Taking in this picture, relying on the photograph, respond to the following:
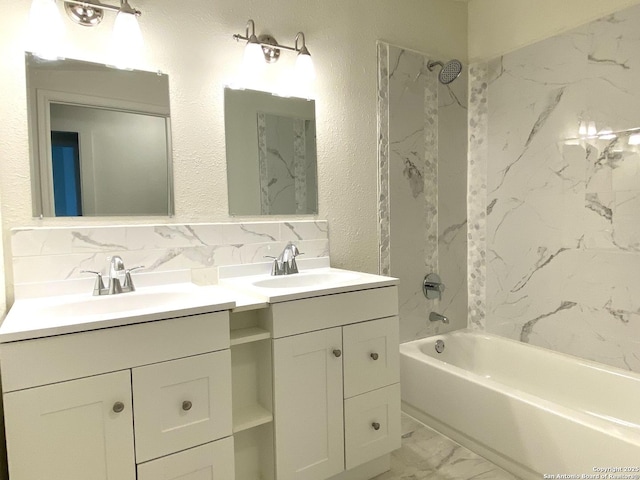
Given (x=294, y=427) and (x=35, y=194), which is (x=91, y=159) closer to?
(x=35, y=194)

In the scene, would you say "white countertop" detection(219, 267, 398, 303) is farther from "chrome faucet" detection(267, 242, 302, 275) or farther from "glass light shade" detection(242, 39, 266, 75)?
"glass light shade" detection(242, 39, 266, 75)

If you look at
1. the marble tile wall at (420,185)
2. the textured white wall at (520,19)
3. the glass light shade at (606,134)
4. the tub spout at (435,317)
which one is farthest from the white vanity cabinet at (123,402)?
the textured white wall at (520,19)

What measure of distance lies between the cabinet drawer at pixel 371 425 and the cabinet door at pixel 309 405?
1.7 inches

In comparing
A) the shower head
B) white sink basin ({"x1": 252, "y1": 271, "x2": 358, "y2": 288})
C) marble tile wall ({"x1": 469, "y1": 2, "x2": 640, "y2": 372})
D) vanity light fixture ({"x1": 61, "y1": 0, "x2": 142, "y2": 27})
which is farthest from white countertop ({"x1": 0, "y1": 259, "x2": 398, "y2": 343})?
the shower head

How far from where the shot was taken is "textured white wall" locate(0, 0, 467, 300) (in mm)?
1424

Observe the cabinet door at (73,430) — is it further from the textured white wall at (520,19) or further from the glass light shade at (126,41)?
the textured white wall at (520,19)

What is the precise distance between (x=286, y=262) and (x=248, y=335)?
21.5 inches

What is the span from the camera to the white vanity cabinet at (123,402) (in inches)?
40.5

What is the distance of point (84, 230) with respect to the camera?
1514 millimetres

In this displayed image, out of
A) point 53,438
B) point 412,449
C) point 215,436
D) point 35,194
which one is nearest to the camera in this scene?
point 53,438

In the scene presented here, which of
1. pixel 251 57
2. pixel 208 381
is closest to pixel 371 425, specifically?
pixel 208 381

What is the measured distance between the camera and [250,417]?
1.45 m

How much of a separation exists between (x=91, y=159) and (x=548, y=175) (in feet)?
7.36

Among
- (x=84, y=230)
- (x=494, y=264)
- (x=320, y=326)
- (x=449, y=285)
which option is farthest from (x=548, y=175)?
(x=84, y=230)
